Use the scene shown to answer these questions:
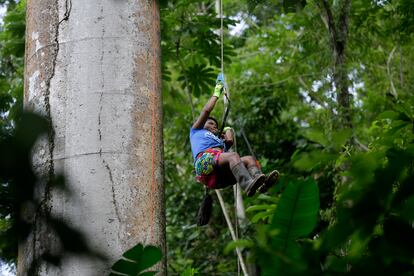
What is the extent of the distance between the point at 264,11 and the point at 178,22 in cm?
394

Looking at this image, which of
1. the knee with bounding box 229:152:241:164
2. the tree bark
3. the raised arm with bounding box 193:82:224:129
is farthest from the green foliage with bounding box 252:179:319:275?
the tree bark

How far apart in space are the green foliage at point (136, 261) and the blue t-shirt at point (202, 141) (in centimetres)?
351

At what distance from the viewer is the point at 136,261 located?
1.14 m

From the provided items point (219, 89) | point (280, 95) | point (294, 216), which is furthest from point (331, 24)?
point (294, 216)

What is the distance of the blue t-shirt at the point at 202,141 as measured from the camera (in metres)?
4.68

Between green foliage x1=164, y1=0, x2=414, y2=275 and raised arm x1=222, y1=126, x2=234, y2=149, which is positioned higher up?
green foliage x1=164, y1=0, x2=414, y2=275

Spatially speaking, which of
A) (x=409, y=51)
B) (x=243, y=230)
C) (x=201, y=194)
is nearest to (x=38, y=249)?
(x=243, y=230)

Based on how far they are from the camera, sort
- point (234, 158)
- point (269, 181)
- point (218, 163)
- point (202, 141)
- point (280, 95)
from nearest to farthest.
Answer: point (269, 181)
point (234, 158)
point (218, 163)
point (202, 141)
point (280, 95)

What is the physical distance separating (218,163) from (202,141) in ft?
0.98

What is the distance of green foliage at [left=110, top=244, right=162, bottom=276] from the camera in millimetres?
1132

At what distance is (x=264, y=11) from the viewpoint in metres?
9.66

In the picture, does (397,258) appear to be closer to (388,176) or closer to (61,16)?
(388,176)

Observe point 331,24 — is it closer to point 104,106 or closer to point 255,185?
point 255,185

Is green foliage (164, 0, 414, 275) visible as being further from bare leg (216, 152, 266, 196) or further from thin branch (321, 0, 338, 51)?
bare leg (216, 152, 266, 196)
